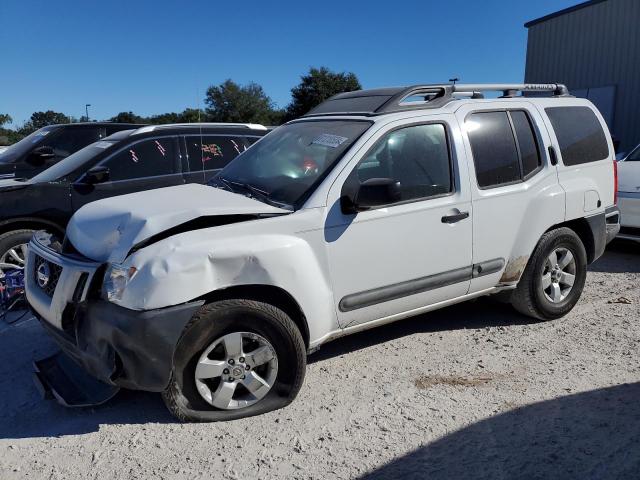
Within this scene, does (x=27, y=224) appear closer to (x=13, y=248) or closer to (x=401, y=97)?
(x=13, y=248)

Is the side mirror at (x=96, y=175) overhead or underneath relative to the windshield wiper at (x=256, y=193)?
overhead

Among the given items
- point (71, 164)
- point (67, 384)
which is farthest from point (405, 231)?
point (71, 164)

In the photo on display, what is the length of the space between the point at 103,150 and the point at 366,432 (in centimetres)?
442

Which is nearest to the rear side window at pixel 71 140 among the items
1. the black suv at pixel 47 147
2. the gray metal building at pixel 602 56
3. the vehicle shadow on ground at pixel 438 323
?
the black suv at pixel 47 147

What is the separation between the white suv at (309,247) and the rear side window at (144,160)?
7.13ft

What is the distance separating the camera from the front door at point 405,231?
11.5ft

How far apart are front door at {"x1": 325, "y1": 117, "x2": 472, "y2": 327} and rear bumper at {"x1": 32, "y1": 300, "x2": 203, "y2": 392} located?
3.38 ft

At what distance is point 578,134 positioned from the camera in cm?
488

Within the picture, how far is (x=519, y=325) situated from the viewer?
4809mm

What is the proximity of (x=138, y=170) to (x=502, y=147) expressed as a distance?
12.6 ft

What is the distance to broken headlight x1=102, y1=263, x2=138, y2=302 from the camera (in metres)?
2.89

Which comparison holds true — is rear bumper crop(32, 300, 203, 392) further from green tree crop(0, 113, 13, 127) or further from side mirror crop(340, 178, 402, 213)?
green tree crop(0, 113, 13, 127)

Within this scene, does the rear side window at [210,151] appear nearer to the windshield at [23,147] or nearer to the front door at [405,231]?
the windshield at [23,147]

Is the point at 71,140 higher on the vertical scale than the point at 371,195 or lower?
higher
